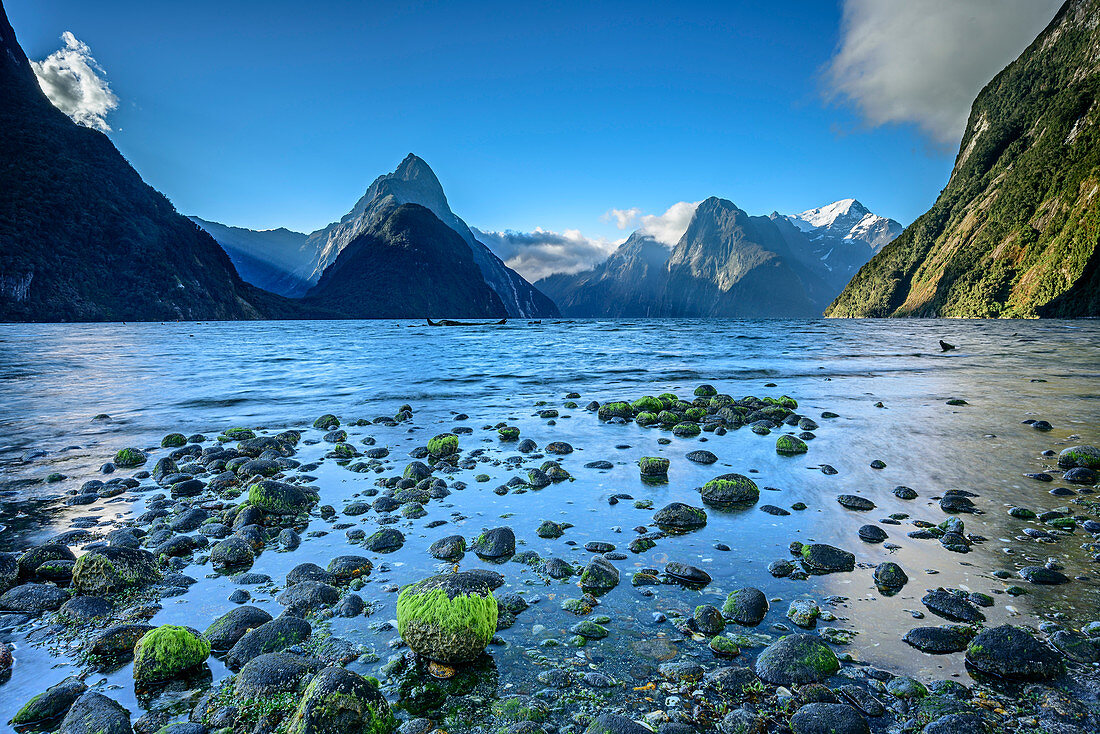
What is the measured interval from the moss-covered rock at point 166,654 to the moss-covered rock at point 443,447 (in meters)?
6.68

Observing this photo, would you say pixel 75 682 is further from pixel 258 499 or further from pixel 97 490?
pixel 97 490

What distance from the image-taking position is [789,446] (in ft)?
35.2

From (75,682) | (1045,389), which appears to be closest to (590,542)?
(75,682)

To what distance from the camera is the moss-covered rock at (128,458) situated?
1029 cm

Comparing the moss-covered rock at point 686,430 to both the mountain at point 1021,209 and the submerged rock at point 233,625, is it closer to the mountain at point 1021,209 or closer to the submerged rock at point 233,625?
the submerged rock at point 233,625

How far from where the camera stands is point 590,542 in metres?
6.39

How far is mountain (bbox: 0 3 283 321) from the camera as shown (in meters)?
127

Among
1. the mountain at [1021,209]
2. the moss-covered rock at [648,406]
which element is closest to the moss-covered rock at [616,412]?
the moss-covered rock at [648,406]

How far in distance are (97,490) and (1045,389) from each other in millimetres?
28109

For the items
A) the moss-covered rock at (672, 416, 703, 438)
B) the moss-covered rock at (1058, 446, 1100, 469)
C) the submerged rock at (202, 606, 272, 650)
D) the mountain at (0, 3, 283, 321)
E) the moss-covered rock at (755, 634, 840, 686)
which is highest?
the mountain at (0, 3, 283, 321)

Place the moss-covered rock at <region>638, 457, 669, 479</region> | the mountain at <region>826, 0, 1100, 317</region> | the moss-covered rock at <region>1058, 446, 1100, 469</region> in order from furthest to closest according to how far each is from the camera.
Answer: the mountain at <region>826, 0, 1100, 317</region>
the moss-covered rock at <region>638, 457, 669, 479</region>
the moss-covered rock at <region>1058, 446, 1100, 469</region>

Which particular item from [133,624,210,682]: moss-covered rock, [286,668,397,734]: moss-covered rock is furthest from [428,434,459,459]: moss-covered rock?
[286,668,397,734]: moss-covered rock

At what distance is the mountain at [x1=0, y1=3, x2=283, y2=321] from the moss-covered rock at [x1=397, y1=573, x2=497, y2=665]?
17064cm

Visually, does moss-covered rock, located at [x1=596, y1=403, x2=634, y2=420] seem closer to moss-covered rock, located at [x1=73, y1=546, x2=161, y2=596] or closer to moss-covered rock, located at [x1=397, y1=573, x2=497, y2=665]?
moss-covered rock, located at [x1=397, y1=573, x2=497, y2=665]
